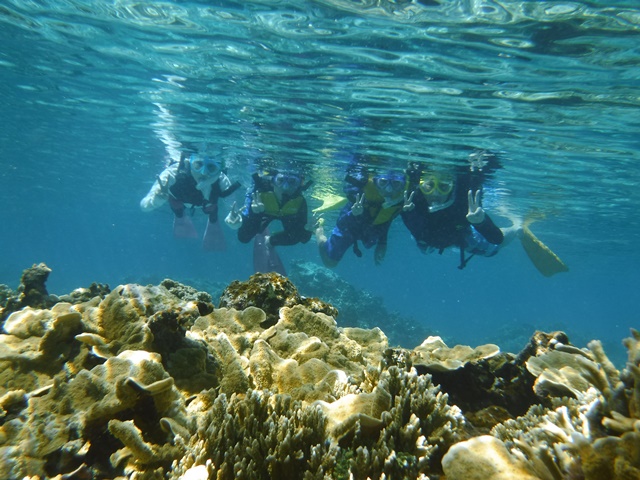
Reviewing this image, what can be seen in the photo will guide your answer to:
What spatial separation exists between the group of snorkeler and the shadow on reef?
944 cm

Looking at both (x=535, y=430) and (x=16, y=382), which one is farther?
(x=16, y=382)

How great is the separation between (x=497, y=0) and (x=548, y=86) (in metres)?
3.85

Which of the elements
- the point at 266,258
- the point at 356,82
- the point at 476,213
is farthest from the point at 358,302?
the point at 356,82

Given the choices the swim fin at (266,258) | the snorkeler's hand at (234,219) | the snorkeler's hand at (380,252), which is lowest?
the swim fin at (266,258)

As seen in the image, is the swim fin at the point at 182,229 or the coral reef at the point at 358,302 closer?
the swim fin at the point at 182,229

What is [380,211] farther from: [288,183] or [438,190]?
[288,183]

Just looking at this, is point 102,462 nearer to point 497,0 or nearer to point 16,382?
point 16,382

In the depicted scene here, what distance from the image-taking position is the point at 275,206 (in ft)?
50.6

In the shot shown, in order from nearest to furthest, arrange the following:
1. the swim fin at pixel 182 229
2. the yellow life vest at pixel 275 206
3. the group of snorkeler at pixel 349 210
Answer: the group of snorkeler at pixel 349 210 → the yellow life vest at pixel 275 206 → the swim fin at pixel 182 229

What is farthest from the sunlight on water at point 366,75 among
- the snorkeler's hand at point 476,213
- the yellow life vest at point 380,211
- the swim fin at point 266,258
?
the swim fin at point 266,258

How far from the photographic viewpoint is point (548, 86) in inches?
394

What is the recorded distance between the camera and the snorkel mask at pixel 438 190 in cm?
1393

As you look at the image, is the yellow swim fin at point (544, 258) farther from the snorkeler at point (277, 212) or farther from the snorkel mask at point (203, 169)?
the snorkel mask at point (203, 169)

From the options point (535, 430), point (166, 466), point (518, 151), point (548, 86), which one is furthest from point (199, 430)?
point (518, 151)
